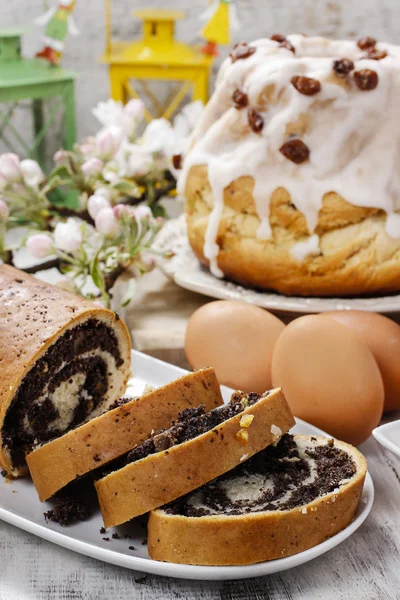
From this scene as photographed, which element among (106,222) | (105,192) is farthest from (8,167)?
(106,222)

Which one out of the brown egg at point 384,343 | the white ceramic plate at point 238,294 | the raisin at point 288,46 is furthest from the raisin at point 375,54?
the brown egg at point 384,343

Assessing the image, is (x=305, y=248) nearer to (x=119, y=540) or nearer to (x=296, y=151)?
(x=296, y=151)

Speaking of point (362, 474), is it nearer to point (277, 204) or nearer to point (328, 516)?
point (328, 516)

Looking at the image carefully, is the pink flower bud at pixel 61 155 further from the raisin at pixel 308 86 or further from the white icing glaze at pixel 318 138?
the raisin at pixel 308 86

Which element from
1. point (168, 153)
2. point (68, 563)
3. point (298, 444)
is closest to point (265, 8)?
point (168, 153)

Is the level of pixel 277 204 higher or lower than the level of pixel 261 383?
higher
